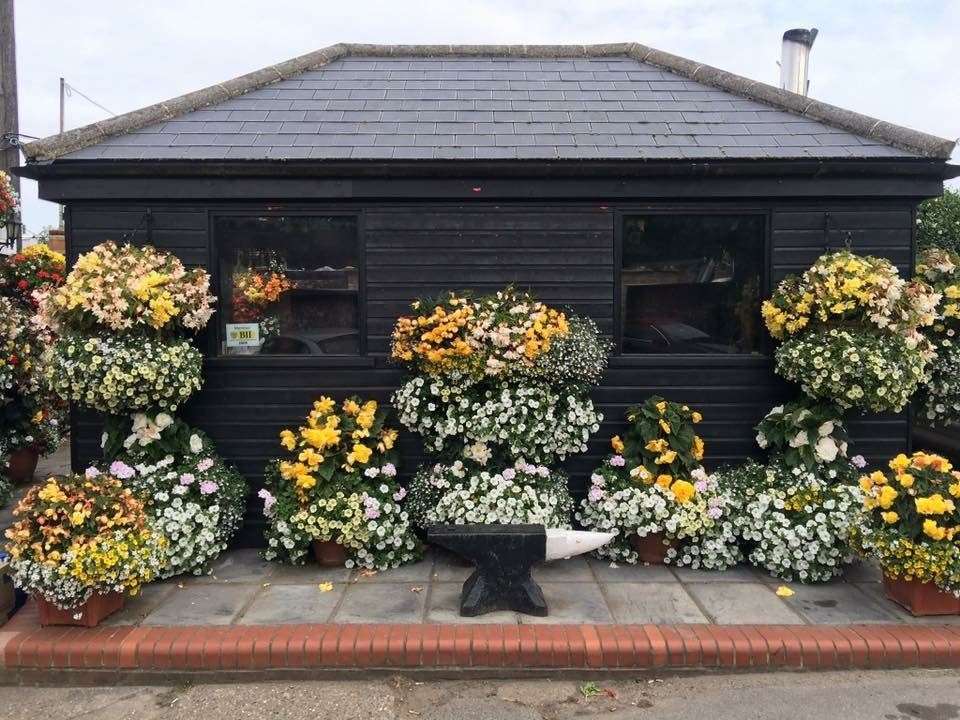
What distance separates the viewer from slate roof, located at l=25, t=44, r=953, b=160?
5312 mm

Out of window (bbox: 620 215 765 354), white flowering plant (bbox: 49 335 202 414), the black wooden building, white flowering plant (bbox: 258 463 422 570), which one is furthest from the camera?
window (bbox: 620 215 765 354)

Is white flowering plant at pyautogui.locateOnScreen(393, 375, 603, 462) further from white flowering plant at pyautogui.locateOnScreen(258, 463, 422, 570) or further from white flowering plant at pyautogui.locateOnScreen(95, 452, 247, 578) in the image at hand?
white flowering plant at pyautogui.locateOnScreen(95, 452, 247, 578)

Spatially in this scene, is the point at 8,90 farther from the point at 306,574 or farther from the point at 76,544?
the point at 306,574

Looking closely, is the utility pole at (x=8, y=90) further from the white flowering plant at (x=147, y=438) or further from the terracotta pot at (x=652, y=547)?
the terracotta pot at (x=652, y=547)

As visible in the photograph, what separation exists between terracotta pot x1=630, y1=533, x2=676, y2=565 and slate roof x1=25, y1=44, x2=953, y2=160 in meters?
2.82

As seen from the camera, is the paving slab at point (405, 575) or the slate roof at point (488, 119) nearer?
the paving slab at point (405, 575)

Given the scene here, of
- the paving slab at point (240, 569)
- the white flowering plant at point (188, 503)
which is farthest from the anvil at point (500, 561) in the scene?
the white flowering plant at point (188, 503)

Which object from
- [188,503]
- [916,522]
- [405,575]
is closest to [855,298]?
[916,522]

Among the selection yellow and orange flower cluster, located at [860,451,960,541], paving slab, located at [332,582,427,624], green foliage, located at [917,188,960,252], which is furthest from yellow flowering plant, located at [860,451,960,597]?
green foliage, located at [917,188,960,252]

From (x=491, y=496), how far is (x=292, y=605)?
149 cm

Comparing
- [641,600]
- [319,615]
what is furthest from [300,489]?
[641,600]

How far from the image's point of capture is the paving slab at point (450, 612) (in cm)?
419

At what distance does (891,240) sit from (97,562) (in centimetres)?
593

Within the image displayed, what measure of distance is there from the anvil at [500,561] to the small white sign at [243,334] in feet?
7.50
